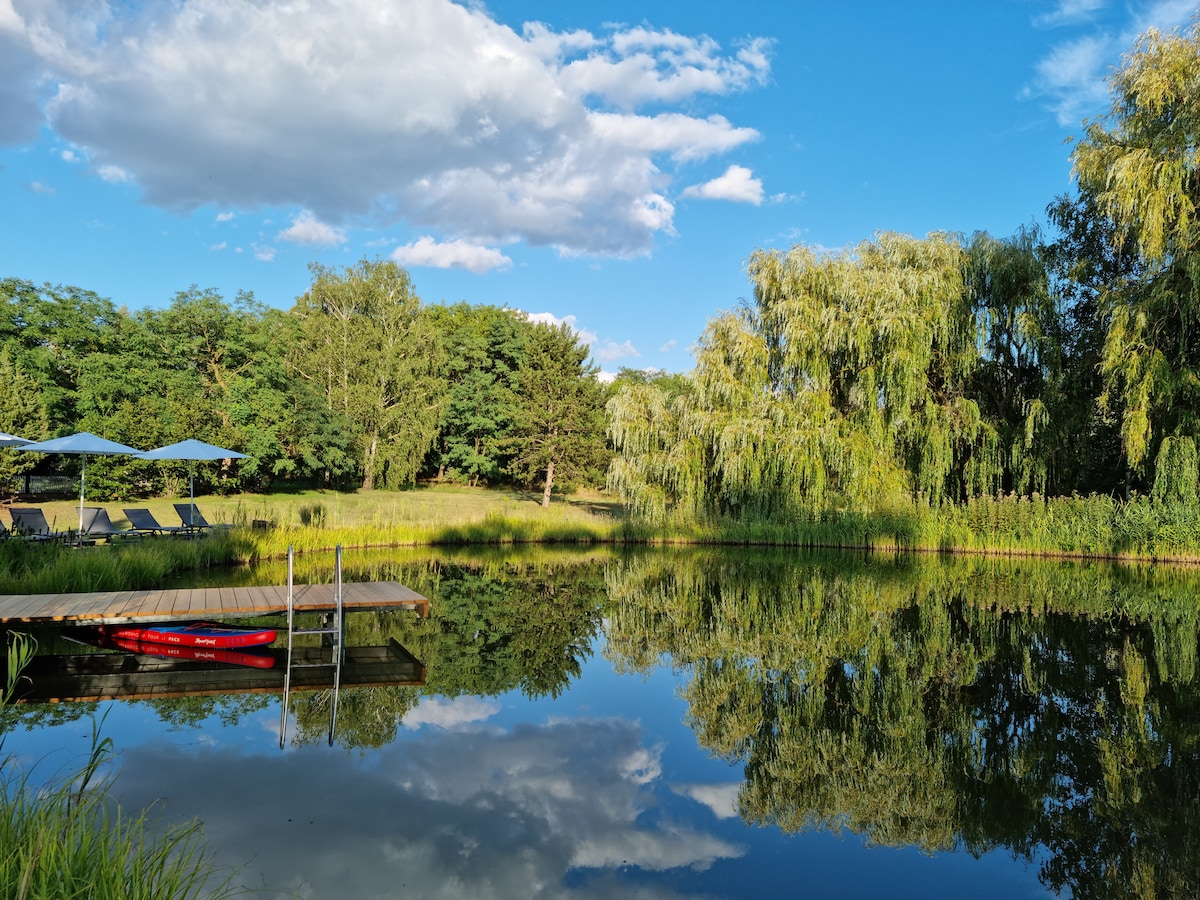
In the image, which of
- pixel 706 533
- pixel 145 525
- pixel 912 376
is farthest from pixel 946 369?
pixel 145 525

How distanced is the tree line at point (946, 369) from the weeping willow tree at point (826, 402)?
4 cm

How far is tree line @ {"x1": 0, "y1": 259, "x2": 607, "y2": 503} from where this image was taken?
84.8ft

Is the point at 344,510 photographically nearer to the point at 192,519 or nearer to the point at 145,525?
the point at 192,519

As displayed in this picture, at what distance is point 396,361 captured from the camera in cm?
3097

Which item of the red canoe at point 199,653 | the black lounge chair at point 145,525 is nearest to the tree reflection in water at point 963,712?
the red canoe at point 199,653

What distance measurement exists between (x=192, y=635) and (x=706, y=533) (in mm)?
13946

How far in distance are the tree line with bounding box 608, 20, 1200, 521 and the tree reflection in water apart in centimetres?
608

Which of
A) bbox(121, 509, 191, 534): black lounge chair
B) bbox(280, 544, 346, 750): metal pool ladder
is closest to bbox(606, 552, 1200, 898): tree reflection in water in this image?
bbox(280, 544, 346, 750): metal pool ladder

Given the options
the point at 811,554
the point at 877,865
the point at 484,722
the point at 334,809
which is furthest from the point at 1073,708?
the point at 811,554

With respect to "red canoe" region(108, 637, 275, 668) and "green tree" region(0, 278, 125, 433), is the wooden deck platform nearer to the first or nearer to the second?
"red canoe" region(108, 637, 275, 668)

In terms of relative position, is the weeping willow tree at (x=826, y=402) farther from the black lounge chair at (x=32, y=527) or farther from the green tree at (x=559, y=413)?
the black lounge chair at (x=32, y=527)

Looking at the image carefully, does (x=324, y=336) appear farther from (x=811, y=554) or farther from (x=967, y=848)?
(x=967, y=848)

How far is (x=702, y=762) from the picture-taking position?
5375mm

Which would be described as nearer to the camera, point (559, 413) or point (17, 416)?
point (17, 416)
